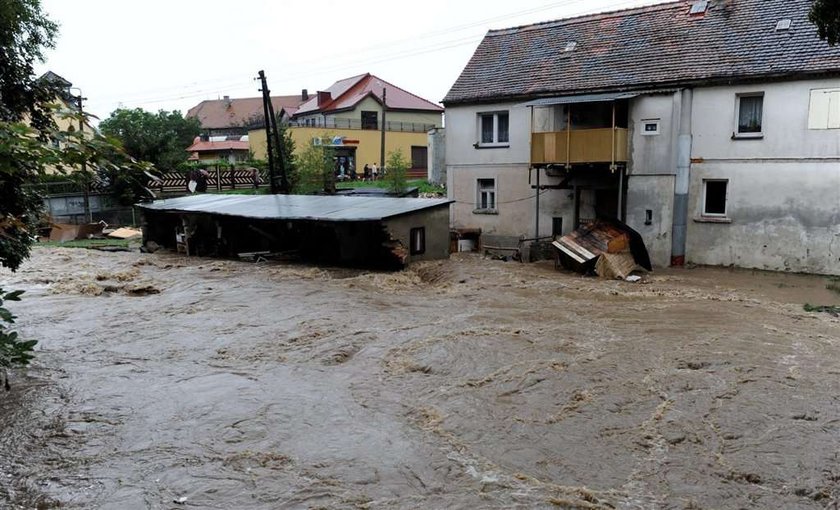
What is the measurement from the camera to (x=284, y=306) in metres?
15.5

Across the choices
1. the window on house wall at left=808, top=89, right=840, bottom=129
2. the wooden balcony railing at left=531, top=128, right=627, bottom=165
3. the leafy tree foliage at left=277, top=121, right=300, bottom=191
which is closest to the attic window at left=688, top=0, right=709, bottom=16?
the wooden balcony railing at left=531, top=128, right=627, bottom=165

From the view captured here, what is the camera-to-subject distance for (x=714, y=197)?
19.7 meters

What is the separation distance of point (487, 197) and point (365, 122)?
31.7m

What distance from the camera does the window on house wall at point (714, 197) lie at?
64.1 ft

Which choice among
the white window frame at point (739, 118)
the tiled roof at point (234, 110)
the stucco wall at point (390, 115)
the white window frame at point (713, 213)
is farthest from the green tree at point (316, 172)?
the tiled roof at point (234, 110)

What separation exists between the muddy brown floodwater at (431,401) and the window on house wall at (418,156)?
127ft

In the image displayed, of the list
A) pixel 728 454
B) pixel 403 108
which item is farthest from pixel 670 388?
pixel 403 108

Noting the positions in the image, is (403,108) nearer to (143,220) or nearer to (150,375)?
(143,220)

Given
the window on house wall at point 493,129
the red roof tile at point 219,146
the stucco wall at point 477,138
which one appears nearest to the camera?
the stucco wall at point 477,138

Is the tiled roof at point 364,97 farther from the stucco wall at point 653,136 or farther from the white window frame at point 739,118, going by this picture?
the white window frame at point 739,118

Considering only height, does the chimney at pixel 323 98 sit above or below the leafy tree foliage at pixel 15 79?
above

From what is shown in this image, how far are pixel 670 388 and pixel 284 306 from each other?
9.16 meters

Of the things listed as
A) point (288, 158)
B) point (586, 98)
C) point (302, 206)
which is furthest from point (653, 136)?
point (288, 158)

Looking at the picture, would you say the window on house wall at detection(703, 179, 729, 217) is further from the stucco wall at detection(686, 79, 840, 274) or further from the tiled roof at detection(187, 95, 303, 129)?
the tiled roof at detection(187, 95, 303, 129)
